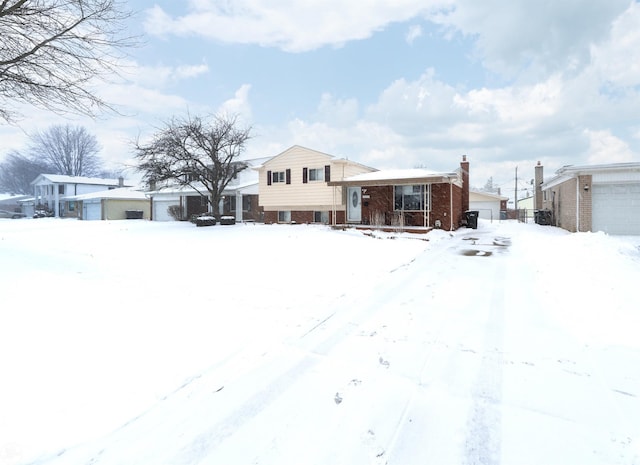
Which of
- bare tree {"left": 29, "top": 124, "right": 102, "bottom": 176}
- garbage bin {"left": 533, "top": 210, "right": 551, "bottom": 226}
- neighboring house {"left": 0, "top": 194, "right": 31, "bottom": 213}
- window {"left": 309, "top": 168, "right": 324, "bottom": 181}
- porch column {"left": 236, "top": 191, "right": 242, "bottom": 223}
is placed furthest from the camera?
bare tree {"left": 29, "top": 124, "right": 102, "bottom": 176}

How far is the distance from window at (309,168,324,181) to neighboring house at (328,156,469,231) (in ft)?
5.77

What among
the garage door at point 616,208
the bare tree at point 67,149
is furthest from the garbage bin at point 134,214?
the garage door at point 616,208

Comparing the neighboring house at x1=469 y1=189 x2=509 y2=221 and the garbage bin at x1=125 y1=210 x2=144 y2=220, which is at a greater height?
the neighboring house at x1=469 y1=189 x2=509 y2=221

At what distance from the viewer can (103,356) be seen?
153 inches

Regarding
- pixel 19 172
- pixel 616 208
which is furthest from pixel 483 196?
pixel 19 172

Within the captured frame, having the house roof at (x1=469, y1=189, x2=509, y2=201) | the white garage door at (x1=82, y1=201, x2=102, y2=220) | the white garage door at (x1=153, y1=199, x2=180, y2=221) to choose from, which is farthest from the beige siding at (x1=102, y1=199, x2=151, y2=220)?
the house roof at (x1=469, y1=189, x2=509, y2=201)

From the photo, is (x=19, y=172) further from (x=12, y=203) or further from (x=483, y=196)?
(x=483, y=196)

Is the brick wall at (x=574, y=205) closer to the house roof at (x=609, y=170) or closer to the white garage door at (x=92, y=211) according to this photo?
the house roof at (x=609, y=170)

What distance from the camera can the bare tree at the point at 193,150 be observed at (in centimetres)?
2217

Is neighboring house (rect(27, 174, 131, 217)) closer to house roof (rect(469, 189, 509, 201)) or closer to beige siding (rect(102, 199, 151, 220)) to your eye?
beige siding (rect(102, 199, 151, 220))

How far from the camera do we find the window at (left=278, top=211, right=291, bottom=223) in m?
23.8

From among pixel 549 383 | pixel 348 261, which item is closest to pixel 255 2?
pixel 348 261

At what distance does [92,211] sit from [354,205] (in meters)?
32.9

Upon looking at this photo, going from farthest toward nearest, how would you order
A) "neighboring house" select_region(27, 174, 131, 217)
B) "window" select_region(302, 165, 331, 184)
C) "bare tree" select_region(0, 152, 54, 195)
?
1. "bare tree" select_region(0, 152, 54, 195)
2. "neighboring house" select_region(27, 174, 131, 217)
3. "window" select_region(302, 165, 331, 184)
